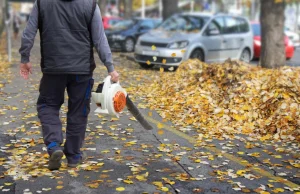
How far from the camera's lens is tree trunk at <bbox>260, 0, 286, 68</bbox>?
13.1 meters

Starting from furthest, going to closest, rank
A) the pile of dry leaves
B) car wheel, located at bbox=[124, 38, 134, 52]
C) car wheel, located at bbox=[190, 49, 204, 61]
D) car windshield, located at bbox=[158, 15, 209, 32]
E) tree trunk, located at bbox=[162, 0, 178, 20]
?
1. car wheel, located at bbox=[124, 38, 134, 52]
2. tree trunk, located at bbox=[162, 0, 178, 20]
3. car windshield, located at bbox=[158, 15, 209, 32]
4. car wheel, located at bbox=[190, 49, 204, 61]
5. the pile of dry leaves

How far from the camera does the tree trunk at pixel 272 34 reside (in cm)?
1312

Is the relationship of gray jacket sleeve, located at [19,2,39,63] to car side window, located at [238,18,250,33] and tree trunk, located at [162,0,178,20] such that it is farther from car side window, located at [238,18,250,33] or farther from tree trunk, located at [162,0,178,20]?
tree trunk, located at [162,0,178,20]

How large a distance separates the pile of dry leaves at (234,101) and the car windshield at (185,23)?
5775 millimetres

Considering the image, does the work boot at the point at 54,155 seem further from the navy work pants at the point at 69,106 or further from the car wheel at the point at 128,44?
the car wheel at the point at 128,44

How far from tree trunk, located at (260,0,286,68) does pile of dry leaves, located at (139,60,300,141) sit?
376 centimetres

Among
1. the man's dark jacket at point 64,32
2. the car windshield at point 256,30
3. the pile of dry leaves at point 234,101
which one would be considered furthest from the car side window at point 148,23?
the man's dark jacket at point 64,32

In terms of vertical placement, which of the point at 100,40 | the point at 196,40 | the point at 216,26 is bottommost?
the point at 196,40

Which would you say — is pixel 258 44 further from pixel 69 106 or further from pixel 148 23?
pixel 69 106

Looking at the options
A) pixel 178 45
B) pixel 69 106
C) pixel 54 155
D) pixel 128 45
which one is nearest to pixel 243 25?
pixel 178 45

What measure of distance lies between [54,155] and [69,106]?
1.67 ft

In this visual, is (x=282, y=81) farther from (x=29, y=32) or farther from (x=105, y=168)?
(x=29, y=32)

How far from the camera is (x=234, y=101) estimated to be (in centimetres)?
788

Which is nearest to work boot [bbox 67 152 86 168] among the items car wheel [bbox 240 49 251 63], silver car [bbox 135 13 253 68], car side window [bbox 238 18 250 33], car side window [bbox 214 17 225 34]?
silver car [bbox 135 13 253 68]
